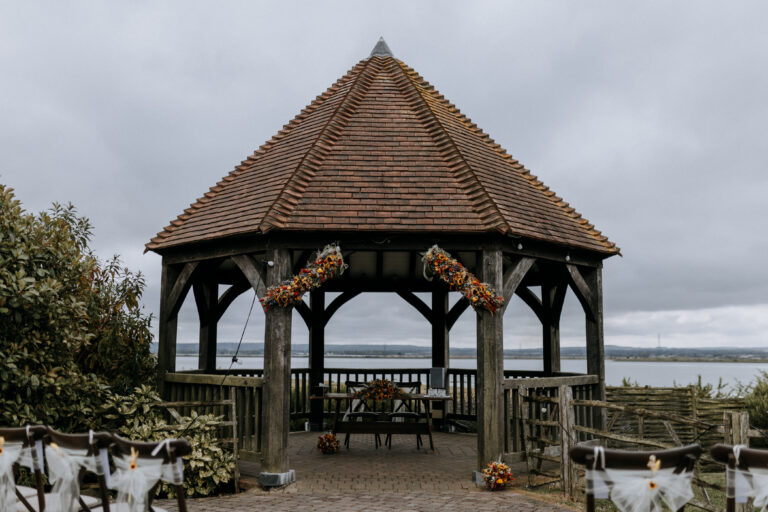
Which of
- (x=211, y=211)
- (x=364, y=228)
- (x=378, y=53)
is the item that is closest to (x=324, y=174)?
(x=364, y=228)

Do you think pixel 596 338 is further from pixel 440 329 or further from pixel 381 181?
pixel 381 181

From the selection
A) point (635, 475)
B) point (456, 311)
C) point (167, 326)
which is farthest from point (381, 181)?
point (635, 475)

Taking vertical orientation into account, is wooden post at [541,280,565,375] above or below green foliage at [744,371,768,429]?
A: above

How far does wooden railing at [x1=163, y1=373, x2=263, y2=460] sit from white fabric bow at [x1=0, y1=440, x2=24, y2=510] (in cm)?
403

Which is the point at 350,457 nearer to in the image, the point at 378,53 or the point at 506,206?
the point at 506,206

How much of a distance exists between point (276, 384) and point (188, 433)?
1188 mm

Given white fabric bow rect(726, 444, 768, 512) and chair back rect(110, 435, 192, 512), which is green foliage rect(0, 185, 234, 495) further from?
white fabric bow rect(726, 444, 768, 512)

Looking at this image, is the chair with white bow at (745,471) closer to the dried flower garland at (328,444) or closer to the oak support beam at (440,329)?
the dried flower garland at (328,444)

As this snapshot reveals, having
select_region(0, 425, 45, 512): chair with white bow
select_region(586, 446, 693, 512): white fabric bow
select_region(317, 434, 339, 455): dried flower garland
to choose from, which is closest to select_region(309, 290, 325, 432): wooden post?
select_region(317, 434, 339, 455): dried flower garland

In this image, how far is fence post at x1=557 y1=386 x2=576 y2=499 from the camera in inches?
288

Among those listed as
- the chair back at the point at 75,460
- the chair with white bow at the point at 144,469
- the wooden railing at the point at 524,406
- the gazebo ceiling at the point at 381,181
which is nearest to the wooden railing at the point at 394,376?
the wooden railing at the point at 524,406

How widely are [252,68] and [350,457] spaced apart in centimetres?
658

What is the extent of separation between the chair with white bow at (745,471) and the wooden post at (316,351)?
31.7 ft

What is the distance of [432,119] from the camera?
10.2 m
